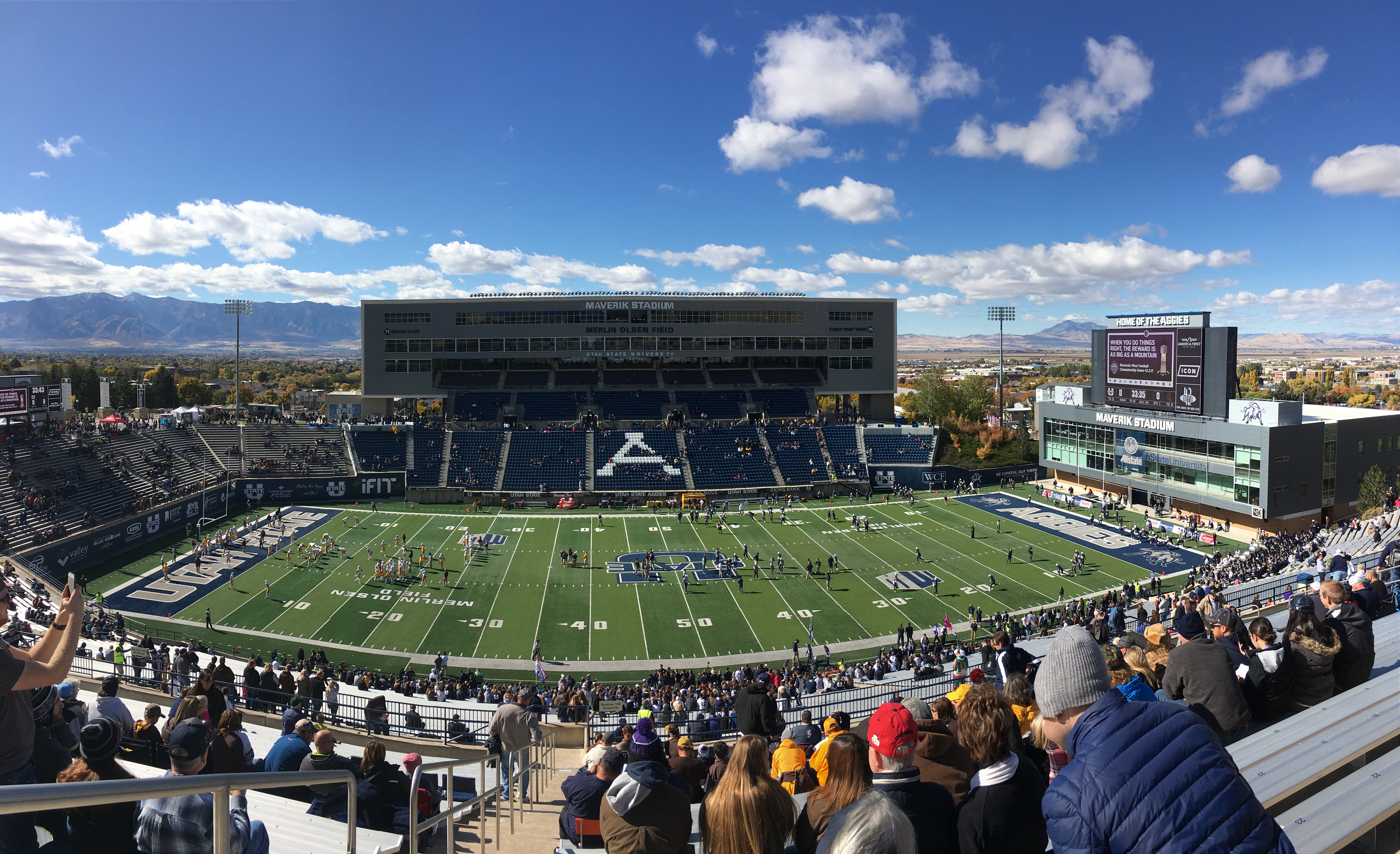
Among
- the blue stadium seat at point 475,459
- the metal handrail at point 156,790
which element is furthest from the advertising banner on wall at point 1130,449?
the metal handrail at point 156,790

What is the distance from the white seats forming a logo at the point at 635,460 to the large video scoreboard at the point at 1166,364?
31.8m

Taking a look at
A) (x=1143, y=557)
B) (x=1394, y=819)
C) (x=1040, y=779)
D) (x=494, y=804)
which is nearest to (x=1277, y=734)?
(x=1394, y=819)

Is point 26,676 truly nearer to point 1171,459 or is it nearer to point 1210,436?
point 1210,436

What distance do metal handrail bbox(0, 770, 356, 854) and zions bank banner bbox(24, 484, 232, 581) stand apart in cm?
3908

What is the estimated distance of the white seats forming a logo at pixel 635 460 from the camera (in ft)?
178

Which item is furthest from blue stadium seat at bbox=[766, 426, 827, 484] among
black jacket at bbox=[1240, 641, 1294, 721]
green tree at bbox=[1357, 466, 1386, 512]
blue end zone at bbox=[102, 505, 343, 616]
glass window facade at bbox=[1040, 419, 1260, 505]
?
black jacket at bbox=[1240, 641, 1294, 721]

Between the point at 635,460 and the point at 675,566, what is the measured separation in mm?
19617

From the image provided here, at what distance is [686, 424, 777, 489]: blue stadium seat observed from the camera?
5431 cm

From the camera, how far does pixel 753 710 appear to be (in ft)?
29.6

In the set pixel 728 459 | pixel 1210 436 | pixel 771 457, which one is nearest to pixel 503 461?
pixel 728 459

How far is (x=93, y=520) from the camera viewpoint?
36.6m

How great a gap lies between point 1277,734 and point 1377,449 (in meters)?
56.1

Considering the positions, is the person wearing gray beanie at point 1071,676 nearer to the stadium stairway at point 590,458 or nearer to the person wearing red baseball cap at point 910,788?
the person wearing red baseball cap at point 910,788

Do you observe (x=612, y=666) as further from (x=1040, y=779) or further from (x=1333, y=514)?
(x=1333, y=514)
